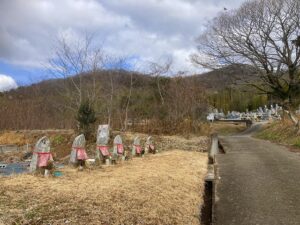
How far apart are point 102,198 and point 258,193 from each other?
10.7 feet

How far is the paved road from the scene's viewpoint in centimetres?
532

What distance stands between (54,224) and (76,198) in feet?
3.03

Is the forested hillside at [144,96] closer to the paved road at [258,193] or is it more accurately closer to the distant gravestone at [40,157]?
the paved road at [258,193]

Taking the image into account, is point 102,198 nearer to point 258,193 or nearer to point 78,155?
point 78,155

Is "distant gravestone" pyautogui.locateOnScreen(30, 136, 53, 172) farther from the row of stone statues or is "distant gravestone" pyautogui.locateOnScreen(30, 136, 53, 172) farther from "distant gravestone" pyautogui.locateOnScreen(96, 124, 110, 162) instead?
"distant gravestone" pyautogui.locateOnScreen(96, 124, 110, 162)

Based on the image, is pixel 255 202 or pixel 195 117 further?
pixel 195 117

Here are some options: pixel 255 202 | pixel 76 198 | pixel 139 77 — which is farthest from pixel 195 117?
pixel 76 198

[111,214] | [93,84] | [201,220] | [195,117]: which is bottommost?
[201,220]

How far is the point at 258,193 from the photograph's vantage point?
666cm

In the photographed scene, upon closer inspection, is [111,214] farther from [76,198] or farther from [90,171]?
[90,171]

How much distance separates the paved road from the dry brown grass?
0.50 m

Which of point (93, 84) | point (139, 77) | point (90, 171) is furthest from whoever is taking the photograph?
point (139, 77)

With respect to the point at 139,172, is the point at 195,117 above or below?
above

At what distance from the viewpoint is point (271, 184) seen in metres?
7.39
